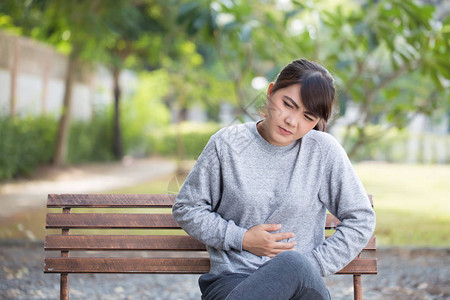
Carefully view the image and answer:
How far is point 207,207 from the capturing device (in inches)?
88.0

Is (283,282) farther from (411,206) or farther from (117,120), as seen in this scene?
(117,120)

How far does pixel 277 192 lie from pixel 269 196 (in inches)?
1.4

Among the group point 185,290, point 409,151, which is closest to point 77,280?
point 185,290

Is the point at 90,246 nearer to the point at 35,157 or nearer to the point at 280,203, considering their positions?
the point at 280,203

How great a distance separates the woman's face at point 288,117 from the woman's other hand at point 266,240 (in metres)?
0.33

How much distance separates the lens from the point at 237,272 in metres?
2.23

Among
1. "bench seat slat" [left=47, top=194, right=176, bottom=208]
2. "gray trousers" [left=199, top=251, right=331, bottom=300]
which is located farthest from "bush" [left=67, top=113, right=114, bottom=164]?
"gray trousers" [left=199, top=251, right=331, bottom=300]

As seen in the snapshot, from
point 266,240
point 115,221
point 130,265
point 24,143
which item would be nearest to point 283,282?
point 266,240

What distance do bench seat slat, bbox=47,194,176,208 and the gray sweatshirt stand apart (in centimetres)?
46

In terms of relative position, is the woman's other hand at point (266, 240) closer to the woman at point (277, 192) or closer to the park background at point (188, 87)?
the woman at point (277, 192)

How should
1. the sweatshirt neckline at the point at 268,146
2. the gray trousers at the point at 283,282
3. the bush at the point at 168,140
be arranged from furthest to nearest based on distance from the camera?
the bush at the point at 168,140
the sweatshirt neckline at the point at 268,146
the gray trousers at the point at 283,282

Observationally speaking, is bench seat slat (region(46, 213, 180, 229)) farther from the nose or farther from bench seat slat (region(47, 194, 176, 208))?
the nose

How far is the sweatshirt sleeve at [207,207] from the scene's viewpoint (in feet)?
7.14

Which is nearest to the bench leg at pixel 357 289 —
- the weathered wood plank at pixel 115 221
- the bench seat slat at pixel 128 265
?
the weathered wood plank at pixel 115 221
